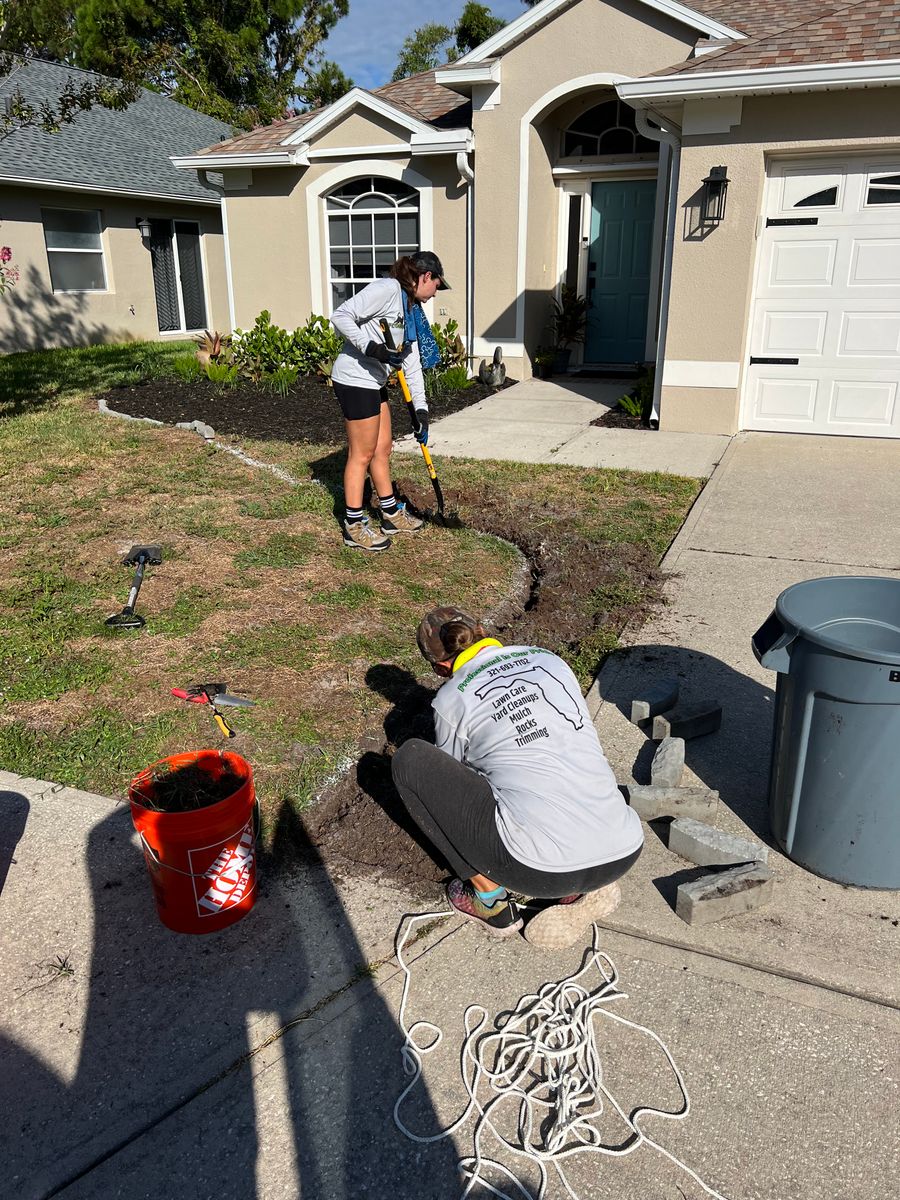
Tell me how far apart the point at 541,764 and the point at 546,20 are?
38.5ft

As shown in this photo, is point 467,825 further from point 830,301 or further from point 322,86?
point 322,86

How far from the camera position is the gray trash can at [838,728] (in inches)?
110

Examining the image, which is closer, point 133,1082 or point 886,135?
point 133,1082

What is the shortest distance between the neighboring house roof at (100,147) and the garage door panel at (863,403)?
38.2ft

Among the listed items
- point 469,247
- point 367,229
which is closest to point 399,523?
point 469,247

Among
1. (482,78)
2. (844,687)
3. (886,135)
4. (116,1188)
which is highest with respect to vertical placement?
(482,78)

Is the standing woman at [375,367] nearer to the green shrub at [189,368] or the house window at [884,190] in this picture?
the house window at [884,190]

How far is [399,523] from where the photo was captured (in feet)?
21.6

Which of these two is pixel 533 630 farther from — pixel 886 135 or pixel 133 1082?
pixel 886 135

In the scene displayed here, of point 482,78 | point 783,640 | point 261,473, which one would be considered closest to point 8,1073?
point 783,640

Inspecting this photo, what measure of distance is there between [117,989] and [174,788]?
0.61 meters

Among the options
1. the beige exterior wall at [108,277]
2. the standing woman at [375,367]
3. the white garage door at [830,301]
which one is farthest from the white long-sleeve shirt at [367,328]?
the beige exterior wall at [108,277]

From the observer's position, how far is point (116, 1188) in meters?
2.11

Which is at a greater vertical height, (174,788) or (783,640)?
(783,640)
